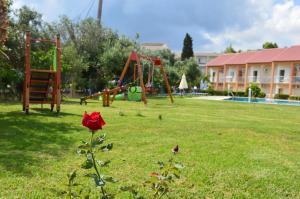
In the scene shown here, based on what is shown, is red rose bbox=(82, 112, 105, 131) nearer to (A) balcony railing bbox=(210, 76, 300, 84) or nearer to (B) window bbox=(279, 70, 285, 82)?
(A) balcony railing bbox=(210, 76, 300, 84)

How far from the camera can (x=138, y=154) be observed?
5.11 m

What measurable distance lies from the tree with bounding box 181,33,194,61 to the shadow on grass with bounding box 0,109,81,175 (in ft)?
180

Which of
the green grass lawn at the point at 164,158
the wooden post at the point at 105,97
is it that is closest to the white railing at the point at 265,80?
the wooden post at the point at 105,97

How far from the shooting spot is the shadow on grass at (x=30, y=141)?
4.38 metres

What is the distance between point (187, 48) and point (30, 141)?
192 ft

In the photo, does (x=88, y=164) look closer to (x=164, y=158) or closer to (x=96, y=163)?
(x=96, y=163)

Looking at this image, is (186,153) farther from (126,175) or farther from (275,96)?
(275,96)

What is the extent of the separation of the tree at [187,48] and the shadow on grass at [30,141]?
54.9 meters

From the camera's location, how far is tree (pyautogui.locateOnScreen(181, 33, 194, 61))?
203 feet

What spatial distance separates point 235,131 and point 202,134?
1116 mm

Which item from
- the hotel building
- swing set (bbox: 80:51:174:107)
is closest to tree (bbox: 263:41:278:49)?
the hotel building

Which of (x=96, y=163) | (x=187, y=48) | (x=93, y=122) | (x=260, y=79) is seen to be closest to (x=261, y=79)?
(x=260, y=79)

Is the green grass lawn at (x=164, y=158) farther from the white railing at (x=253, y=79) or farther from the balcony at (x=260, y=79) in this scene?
the white railing at (x=253, y=79)

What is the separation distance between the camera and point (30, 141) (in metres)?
5.79
